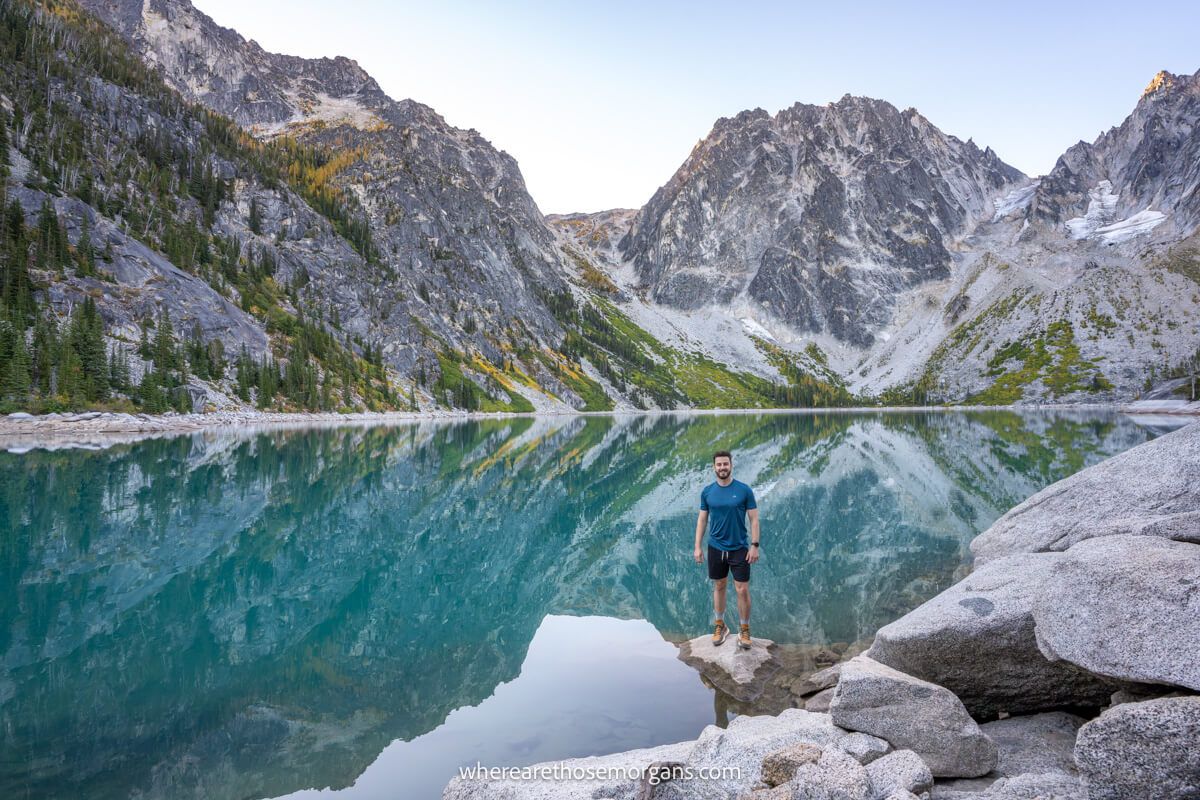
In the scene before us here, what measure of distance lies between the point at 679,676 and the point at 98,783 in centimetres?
955

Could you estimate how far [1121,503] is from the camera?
12.5 m

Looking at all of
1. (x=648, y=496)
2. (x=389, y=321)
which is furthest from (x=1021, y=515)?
(x=389, y=321)

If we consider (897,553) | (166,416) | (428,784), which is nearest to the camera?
(428,784)

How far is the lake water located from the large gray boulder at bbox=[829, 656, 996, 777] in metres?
3.30

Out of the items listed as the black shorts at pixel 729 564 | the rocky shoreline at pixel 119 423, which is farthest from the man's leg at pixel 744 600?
the rocky shoreline at pixel 119 423

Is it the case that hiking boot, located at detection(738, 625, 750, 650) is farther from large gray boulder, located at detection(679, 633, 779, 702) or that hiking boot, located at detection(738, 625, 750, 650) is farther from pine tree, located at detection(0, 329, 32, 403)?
pine tree, located at detection(0, 329, 32, 403)

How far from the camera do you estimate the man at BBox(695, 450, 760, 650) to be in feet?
43.8

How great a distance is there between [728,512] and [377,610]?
30.6ft

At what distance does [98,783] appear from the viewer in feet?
26.4

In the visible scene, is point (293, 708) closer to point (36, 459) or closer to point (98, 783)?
point (98, 783)

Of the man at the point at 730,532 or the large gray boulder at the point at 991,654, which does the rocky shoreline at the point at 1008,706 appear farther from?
the man at the point at 730,532

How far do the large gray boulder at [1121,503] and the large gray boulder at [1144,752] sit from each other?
206 inches

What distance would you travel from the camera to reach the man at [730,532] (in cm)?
1335

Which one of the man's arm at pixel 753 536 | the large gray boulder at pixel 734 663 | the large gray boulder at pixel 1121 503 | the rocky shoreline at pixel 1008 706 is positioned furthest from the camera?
the man's arm at pixel 753 536
